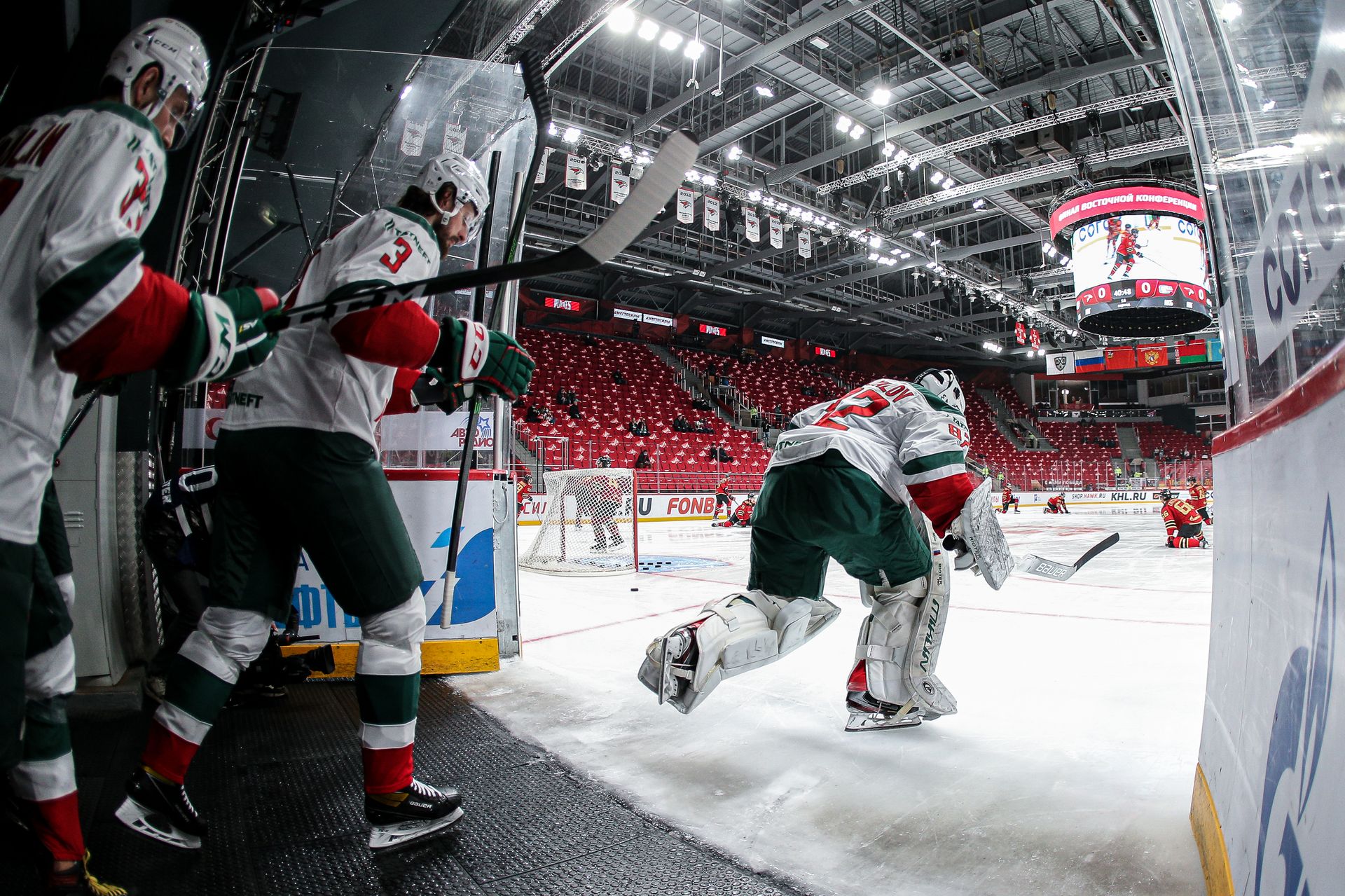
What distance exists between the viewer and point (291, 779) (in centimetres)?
185

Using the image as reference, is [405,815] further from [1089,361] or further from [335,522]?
[1089,361]

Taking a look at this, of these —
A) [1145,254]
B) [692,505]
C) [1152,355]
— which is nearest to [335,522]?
[1145,254]

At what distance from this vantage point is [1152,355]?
879 inches

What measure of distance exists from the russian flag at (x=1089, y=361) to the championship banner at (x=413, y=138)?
23353 mm

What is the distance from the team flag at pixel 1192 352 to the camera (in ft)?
73.6

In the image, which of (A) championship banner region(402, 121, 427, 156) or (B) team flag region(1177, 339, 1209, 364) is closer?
(A) championship banner region(402, 121, 427, 156)

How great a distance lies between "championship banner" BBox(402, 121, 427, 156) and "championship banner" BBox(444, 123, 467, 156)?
0.11m

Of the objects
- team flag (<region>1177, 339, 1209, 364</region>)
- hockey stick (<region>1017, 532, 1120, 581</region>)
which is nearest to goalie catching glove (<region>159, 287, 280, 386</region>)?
hockey stick (<region>1017, 532, 1120, 581</region>)

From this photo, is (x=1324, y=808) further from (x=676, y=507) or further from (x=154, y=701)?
(x=676, y=507)

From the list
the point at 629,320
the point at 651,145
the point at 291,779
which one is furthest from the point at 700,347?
the point at 291,779

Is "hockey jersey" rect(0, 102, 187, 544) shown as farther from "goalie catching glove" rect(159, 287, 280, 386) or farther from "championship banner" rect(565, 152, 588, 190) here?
"championship banner" rect(565, 152, 588, 190)

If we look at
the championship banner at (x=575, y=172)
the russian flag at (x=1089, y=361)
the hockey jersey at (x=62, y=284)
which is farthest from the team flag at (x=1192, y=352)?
the hockey jersey at (x=62, y=284)

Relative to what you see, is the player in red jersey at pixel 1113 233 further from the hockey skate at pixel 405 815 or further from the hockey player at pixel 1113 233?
the hockey skate at pixel 405 815

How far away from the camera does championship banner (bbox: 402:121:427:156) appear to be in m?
3.34
